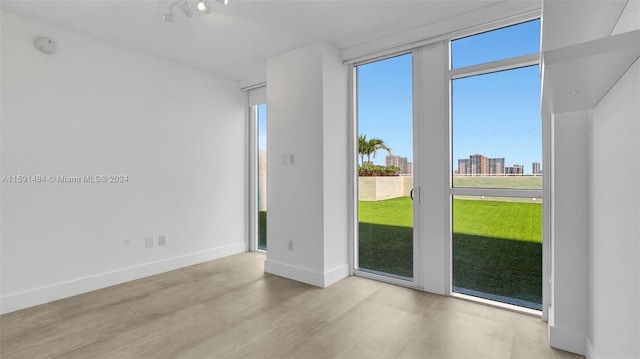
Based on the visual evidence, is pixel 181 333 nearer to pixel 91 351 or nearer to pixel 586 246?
pixel 91 351

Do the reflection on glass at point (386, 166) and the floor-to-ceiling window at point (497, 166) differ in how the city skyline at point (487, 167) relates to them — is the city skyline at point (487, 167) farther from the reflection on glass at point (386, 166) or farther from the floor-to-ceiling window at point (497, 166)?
the reflection on glass at point (386, 166)

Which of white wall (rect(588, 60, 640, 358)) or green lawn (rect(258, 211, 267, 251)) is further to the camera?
green lawn (rect(258, 211, 267, 251))

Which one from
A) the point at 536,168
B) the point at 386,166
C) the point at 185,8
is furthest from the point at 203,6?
the point at 536,168

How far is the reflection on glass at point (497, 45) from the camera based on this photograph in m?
2.56

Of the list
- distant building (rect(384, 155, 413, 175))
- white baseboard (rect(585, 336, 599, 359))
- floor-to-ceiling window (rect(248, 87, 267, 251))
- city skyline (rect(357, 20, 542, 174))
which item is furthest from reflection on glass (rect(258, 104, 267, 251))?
white baseboard (rect(585, 336, 599, 359))

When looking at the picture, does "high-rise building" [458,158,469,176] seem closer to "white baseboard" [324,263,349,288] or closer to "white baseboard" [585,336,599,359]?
"white baseboard" [585,336,599,359]

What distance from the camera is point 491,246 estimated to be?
9.14 ft

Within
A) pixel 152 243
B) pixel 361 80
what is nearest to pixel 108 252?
pixel 152 243

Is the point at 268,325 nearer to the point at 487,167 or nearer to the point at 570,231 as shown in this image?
the point at 570,231

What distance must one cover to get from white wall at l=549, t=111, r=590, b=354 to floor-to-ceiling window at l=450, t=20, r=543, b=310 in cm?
52

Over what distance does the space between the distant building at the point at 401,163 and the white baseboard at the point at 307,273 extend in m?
1.27

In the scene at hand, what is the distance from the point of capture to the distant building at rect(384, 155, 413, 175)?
125 inches

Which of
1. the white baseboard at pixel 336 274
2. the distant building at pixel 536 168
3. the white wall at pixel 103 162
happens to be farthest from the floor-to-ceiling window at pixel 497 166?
the white wall at pixel 103 162

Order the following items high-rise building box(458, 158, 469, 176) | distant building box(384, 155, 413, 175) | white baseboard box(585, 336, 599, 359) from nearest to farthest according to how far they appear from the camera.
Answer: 1. white baseboard box(585, 336, 599, 359)
2. high-rise building box(458, 158, 469, 176)
3. distant building box(384, 155, 413, 175)
